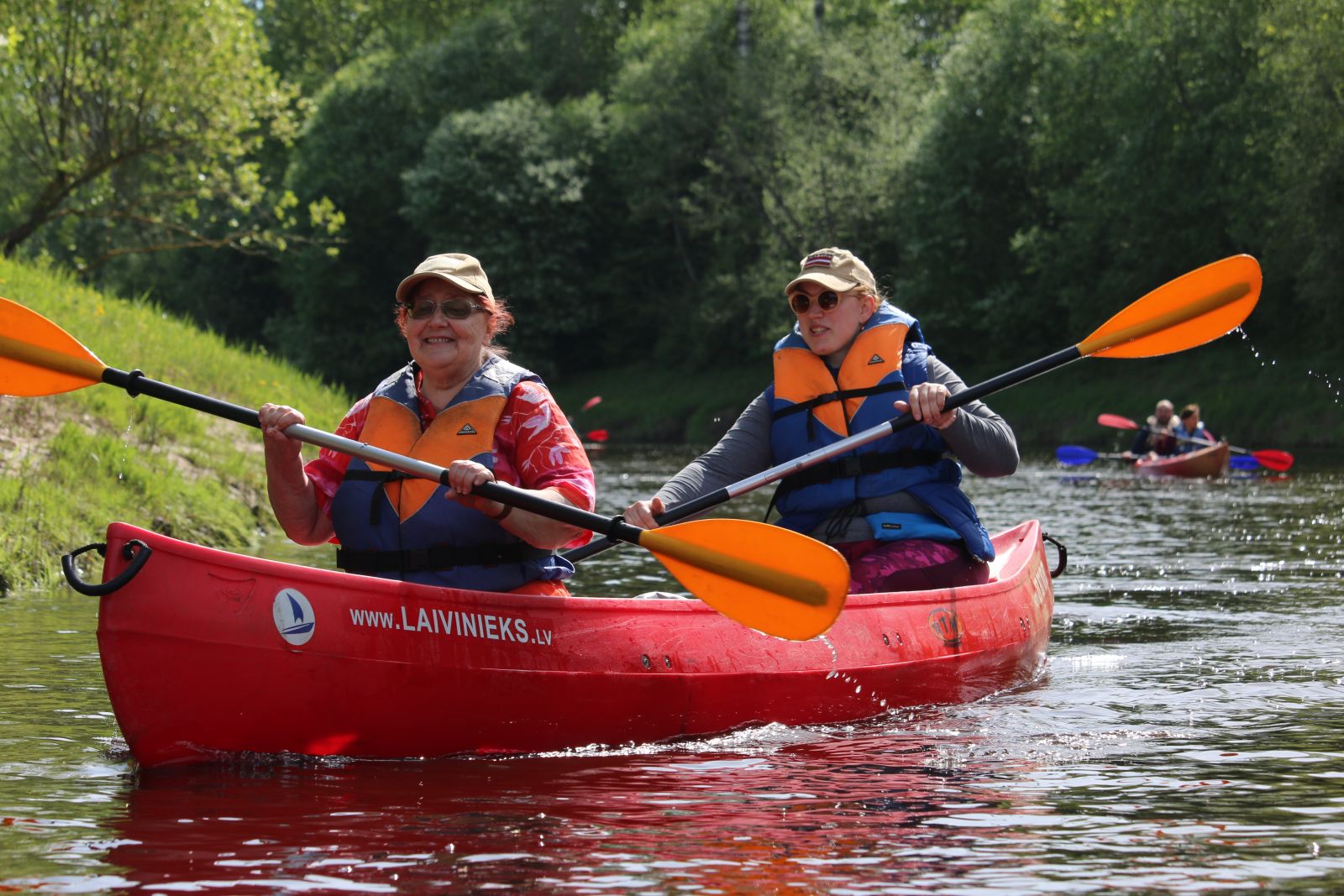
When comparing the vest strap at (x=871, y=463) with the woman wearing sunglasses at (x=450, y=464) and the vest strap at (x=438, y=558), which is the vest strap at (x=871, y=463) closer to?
the woman wearing sunglasses at (x=450, y=464)

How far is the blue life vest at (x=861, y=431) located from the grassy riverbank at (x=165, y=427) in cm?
396

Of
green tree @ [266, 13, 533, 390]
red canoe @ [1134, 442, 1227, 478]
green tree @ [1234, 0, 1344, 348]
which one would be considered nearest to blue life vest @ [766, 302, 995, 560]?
red canoe @ [1134, 442, 1227, 478]

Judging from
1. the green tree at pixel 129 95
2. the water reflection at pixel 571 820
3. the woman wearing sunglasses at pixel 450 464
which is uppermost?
the green tree at pixel 129 95

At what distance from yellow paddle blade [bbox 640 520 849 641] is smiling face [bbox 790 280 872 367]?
3.53ft

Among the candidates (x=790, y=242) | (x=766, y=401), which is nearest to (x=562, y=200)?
(x=790, y=242)

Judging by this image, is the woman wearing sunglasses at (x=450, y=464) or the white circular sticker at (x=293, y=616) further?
the woman wearing sunglasses at (x=450, y=464)

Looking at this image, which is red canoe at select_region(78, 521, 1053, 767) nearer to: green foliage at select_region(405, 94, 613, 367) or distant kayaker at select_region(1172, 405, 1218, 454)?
distant kayaker at select_region(1172, 405, 1218, 454)

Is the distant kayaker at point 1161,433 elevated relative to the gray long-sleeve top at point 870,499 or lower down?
elevated

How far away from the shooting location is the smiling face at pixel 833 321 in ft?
19.2

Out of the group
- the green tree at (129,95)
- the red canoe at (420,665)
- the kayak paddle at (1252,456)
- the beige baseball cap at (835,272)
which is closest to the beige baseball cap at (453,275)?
the red canoe at (420,665)

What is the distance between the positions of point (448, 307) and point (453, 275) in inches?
4.2

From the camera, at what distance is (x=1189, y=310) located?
6.50 m

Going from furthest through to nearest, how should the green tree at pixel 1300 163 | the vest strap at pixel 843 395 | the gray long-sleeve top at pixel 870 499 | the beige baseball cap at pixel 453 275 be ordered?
the green tree at pixel 1300 163, the vest strap at pixel 843 395, the gray long-sleeve top at pixel 870 499, the beige baseball cap at pixel 453 275

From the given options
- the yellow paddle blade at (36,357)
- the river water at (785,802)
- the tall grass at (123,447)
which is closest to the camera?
the river water at (785,802)
